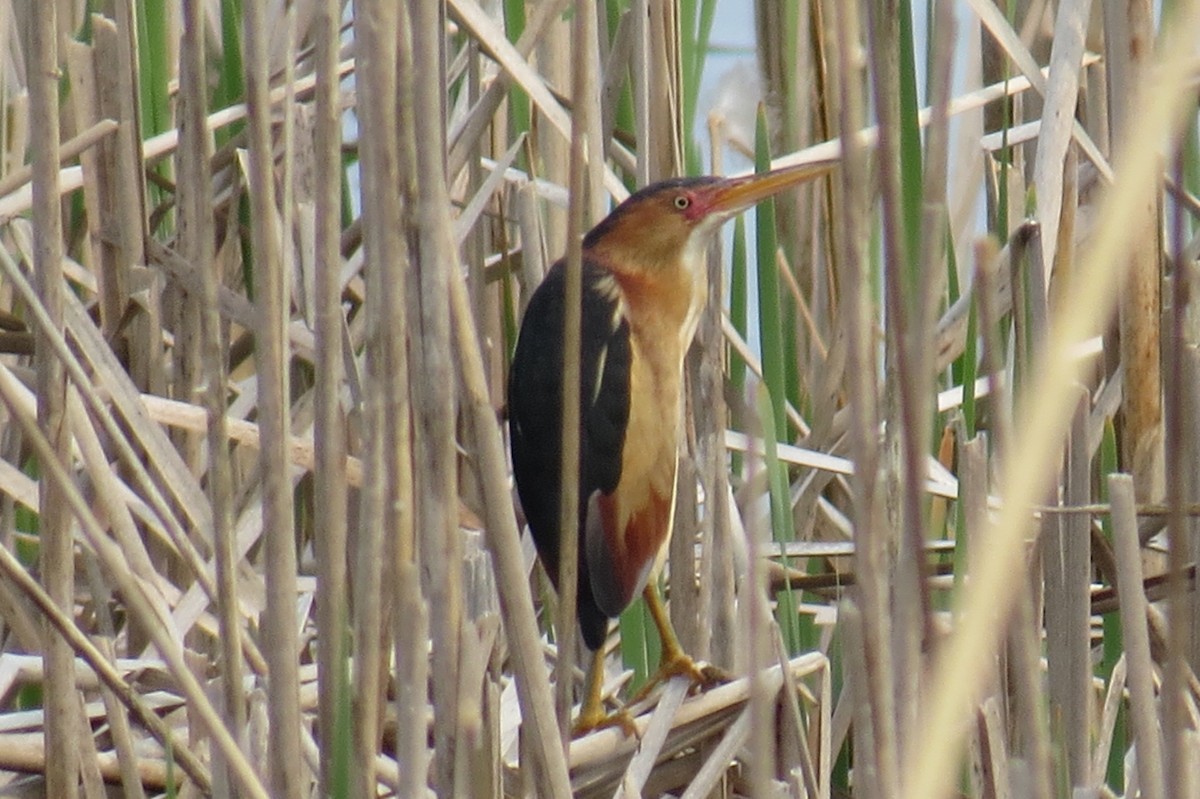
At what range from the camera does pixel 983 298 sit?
705 mm

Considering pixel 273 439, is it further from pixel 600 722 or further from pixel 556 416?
pixel 556 416

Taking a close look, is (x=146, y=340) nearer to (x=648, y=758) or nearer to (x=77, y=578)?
(x=77, y=578)

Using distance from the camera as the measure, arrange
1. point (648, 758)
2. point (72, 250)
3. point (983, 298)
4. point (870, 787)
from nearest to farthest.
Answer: point (983, 298) < point (870, 787) < point (648, 758) < point (72, 250)

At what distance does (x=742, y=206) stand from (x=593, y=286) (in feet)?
1.20

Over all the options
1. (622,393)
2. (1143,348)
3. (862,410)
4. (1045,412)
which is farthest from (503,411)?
(1045,412)

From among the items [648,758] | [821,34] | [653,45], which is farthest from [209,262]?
[821,34]

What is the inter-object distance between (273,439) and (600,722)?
67cm

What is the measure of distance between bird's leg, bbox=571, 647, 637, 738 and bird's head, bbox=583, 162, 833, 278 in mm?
516

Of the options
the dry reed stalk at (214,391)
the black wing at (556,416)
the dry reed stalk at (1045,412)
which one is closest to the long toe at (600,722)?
the black wing at (556,416)

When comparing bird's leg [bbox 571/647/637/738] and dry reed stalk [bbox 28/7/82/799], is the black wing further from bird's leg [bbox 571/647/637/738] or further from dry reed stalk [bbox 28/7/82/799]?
dry reed stalk [bbox 28/7/82/799]

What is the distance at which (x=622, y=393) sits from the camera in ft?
7.20

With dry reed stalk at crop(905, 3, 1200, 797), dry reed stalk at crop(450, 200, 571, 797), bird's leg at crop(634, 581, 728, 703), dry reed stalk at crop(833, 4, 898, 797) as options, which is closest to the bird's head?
bird's leg at crop(634, 581, 728, 703)

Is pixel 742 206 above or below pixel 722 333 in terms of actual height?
above

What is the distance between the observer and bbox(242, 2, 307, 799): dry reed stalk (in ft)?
3.90
